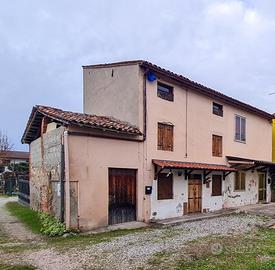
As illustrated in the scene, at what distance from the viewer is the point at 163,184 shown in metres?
16.1

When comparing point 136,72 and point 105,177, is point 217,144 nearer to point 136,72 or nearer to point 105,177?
point 136,72

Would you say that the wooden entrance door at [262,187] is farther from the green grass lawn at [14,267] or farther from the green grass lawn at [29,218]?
the green grass lawn at [14,267]

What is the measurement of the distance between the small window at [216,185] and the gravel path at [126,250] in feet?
19.2

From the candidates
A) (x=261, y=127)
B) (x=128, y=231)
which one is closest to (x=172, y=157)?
(x=128, y=231)

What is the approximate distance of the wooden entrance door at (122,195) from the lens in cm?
1371

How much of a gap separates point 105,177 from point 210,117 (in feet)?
27.6

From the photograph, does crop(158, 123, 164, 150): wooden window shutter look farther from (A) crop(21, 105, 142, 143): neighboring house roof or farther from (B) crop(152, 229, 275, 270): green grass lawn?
(B) crop(152, 229, 275, 270): green grass lawn

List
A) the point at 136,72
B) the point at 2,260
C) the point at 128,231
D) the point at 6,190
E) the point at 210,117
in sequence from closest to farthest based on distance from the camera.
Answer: the point at 2,260
the point at 128,231
the point at 136,72
the point at 210,117
the point at 6,190

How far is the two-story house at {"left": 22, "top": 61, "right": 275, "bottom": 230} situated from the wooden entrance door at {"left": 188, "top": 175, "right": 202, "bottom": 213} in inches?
2.1

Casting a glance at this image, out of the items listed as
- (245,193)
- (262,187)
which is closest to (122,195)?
(245,193)

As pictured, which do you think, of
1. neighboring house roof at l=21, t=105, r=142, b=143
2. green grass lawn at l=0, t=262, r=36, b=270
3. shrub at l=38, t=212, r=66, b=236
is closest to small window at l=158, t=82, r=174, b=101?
neighboring house roof at l=21, t=105, r=142, b=143

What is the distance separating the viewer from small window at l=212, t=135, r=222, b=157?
19728mm

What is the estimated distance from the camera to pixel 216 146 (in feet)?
65.5

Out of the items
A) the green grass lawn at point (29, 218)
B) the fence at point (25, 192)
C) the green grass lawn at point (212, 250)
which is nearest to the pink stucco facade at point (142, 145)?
the green grass lawn at point (212, 250)
